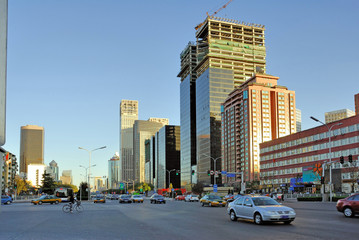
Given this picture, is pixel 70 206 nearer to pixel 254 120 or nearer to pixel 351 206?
pixel 351 206

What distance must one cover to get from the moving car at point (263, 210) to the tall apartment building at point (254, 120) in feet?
483

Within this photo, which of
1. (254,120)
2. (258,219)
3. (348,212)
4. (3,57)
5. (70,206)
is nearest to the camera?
(3,57)

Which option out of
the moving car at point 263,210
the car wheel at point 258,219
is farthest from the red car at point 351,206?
the car wheel at point 258,219

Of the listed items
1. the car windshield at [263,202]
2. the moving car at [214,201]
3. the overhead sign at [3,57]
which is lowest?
the moving car at [214,201]

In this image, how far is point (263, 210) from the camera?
18234mm

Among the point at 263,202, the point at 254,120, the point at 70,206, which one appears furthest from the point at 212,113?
the point at 263,202

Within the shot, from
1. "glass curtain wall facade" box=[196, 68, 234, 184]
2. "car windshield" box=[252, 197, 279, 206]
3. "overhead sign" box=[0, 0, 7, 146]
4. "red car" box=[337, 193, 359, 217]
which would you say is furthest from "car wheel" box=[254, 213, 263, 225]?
"glass curtain wall facade" box=[196, 68, 234, 184]

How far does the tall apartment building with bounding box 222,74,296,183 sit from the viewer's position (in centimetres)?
16700

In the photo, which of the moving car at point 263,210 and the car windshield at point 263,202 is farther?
the car windshield at point 263,202

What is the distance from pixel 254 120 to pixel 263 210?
502 ft

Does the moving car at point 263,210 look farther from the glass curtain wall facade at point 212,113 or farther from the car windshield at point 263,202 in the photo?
the glass curtain wall facade at point 212,113

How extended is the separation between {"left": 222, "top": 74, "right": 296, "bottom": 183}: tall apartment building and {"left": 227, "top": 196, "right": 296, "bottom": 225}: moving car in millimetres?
147097

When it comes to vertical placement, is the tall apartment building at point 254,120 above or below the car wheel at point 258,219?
above

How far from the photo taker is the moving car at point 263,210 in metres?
18.0
